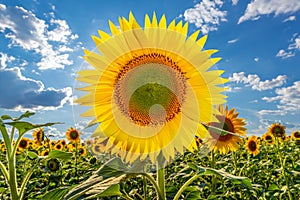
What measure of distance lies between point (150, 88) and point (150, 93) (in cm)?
2

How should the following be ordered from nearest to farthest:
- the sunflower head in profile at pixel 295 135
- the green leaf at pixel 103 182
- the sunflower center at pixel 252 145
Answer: the green leaf at pixel 103 182
the sunflower center at pixel 252 145
the sunflower head in profile at pixel 295 135

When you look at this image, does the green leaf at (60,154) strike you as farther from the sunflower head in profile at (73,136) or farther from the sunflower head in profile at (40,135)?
the sunflower head in profile at (73,136)

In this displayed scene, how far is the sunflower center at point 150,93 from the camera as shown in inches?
63.4

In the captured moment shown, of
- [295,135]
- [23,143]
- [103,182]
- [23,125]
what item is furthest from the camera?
[295,135]

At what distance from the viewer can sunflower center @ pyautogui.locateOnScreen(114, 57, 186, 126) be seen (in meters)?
1.61

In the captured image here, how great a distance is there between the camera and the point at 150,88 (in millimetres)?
1598

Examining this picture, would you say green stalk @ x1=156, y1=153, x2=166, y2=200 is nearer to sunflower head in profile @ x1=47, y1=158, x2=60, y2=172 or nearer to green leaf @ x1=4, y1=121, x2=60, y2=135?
green leaf @ x1=4, y1=121, x2=60, y2=135

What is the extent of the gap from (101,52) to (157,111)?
15.5 inches

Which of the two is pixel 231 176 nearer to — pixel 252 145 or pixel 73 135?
pixel 252 145

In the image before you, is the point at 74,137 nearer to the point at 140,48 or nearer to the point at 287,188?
the point at 287,188

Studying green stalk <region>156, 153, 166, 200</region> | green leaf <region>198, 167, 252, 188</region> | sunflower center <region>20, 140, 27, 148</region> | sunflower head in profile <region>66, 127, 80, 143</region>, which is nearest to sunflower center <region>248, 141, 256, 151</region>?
sunflower head in profile <region>66, 127, 80, 143</region>

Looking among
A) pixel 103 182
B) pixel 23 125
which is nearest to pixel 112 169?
pixel 103 182

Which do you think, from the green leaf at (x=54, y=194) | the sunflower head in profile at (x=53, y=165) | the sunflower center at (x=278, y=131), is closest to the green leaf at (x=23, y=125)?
the green leaf at (x=54, y=194)

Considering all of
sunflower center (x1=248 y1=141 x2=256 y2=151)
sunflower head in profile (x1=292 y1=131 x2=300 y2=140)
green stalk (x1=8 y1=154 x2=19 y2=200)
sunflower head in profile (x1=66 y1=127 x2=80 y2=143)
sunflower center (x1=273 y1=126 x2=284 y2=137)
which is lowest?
green stalk (x1=8 y1=154 x2=19 y2=200)
